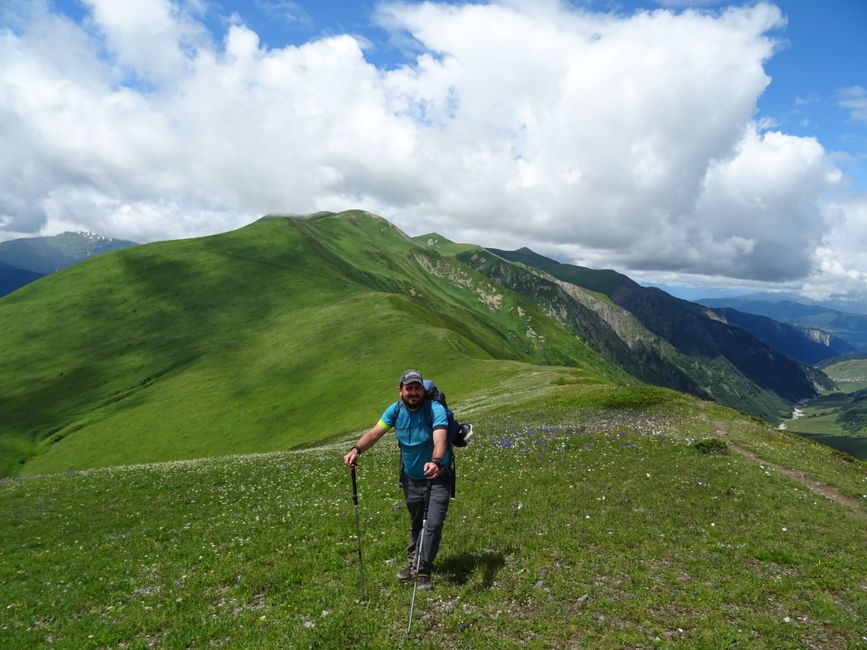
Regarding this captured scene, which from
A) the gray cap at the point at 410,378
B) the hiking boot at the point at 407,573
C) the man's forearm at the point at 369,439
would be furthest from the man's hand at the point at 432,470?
the hiking boot at the point at 407,573

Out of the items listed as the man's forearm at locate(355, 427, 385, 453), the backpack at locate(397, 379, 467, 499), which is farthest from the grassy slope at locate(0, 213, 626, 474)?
the backpack at locate(397, 379, 467, 499)

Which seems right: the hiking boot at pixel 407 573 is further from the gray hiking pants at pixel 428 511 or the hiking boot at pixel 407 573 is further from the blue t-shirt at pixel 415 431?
the blue t-shirt at pixel 415 431

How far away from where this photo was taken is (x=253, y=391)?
11025cm

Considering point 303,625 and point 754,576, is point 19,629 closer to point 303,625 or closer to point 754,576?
point 303,625

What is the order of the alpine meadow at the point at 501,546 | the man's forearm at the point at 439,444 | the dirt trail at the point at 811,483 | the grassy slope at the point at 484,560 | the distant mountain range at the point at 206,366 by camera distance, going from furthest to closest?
1. the distant mountain range at the point at 206,366
2. the dirt trail at the point at 811,483
3. the man's forearm at the point at 439,444
4. the alpine meadow at the point at 501,546
5. the grassy slope at the point at 484,560

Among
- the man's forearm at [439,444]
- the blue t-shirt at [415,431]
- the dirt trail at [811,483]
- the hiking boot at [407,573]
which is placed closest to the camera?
the man's forearm at [439,444]

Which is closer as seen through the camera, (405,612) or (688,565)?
(405,612)

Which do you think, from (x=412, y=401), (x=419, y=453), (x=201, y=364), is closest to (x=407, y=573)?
(x=419, y=453)

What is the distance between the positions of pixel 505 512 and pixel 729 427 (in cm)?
2813

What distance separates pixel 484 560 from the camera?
14.4 meters

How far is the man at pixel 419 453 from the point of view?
12.4 meters

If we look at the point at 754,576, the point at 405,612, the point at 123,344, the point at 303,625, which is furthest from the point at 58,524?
the point at 123,344

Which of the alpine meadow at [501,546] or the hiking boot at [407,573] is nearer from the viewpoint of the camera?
the alpine meadow at [501,546]

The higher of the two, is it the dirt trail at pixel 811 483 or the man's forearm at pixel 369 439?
the man's forearm at pixel 369 439
